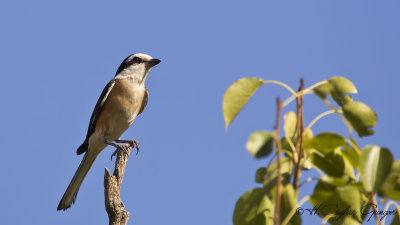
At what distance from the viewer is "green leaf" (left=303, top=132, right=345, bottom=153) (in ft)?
4.01

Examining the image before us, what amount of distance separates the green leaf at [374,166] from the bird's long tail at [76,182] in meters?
4.30

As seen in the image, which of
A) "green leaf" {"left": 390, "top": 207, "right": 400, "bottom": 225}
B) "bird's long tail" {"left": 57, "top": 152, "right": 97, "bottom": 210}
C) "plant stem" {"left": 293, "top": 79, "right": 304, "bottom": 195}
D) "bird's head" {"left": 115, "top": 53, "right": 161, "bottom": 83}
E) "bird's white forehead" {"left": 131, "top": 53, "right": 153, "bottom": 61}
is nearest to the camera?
"plant stem" {"left": 293, "top": 79, "right": 304, "bottom": 195}

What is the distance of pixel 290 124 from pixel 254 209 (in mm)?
283

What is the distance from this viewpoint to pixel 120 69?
6309 millimetres

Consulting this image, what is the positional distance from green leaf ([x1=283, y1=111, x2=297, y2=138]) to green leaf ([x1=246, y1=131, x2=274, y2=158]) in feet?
0.98

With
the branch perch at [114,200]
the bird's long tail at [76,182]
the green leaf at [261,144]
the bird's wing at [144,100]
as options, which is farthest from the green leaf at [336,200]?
the bird's wing at [144,100]

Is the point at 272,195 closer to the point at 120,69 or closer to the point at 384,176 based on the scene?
the point at 384,176

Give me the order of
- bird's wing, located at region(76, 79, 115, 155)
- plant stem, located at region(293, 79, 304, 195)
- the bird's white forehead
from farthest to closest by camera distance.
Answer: the bird's white forehead < bird's wing, located at region(76, 79, 115, 155) < plant stem, located at region(293, 79, 304, 195)

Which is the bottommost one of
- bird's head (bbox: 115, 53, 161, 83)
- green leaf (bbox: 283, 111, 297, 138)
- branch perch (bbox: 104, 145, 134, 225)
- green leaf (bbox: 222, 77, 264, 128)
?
branch perch (bbox: 104, 145, 134, 225)

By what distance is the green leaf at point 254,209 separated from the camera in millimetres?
1357

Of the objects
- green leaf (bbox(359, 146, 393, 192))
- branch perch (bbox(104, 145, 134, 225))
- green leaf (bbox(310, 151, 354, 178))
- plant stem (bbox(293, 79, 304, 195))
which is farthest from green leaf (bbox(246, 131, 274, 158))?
branch perch (bbox(104, 145, 134, 225))

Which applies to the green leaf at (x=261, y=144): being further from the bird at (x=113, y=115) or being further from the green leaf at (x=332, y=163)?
the bird at (x=113, y=115)

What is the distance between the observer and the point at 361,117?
138cm

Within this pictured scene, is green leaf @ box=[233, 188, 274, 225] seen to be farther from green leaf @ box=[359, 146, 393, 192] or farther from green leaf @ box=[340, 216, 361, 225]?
green leaf @ box=[359, 146, 393, 192]
